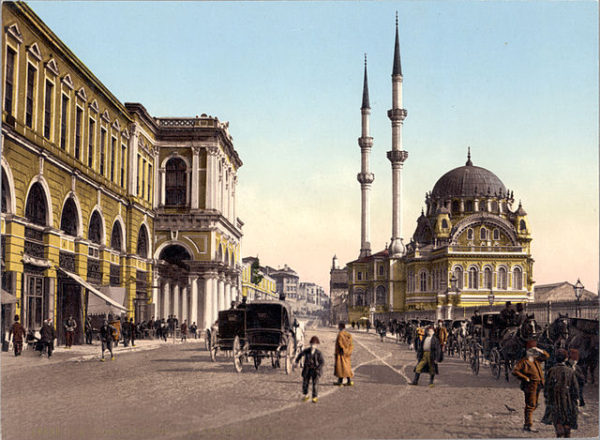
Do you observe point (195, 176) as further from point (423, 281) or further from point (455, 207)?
point (455, 207)

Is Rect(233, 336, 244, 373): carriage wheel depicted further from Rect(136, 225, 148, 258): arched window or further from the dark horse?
Rect(136, 225, 148, 258): arched window

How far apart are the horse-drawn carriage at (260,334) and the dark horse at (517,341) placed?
203 inches

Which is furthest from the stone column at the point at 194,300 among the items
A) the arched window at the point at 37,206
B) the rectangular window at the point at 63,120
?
the rectangular window at the point at 63,120

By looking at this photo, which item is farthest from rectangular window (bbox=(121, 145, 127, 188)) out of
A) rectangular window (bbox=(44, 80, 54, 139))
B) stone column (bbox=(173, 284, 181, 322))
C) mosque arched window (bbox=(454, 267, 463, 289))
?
mosque arched window (bbox=(454, 267, 463, 289))

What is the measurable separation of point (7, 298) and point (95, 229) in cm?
885

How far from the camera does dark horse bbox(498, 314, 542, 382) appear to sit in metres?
17.7

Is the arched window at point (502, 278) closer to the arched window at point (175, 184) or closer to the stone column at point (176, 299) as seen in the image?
the stone column at point (176, 299)

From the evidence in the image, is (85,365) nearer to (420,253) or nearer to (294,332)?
(294,332)

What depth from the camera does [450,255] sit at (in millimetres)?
77625

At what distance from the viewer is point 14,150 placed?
1891 cm

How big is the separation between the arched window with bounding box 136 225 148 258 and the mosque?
33827 millimetres

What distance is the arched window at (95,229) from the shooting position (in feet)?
85.9

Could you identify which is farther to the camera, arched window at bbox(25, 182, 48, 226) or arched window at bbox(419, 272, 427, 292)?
arched window at bbox(419, 272, 427, 292)

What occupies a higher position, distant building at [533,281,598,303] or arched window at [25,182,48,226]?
arched window at [25,182,48,226]
